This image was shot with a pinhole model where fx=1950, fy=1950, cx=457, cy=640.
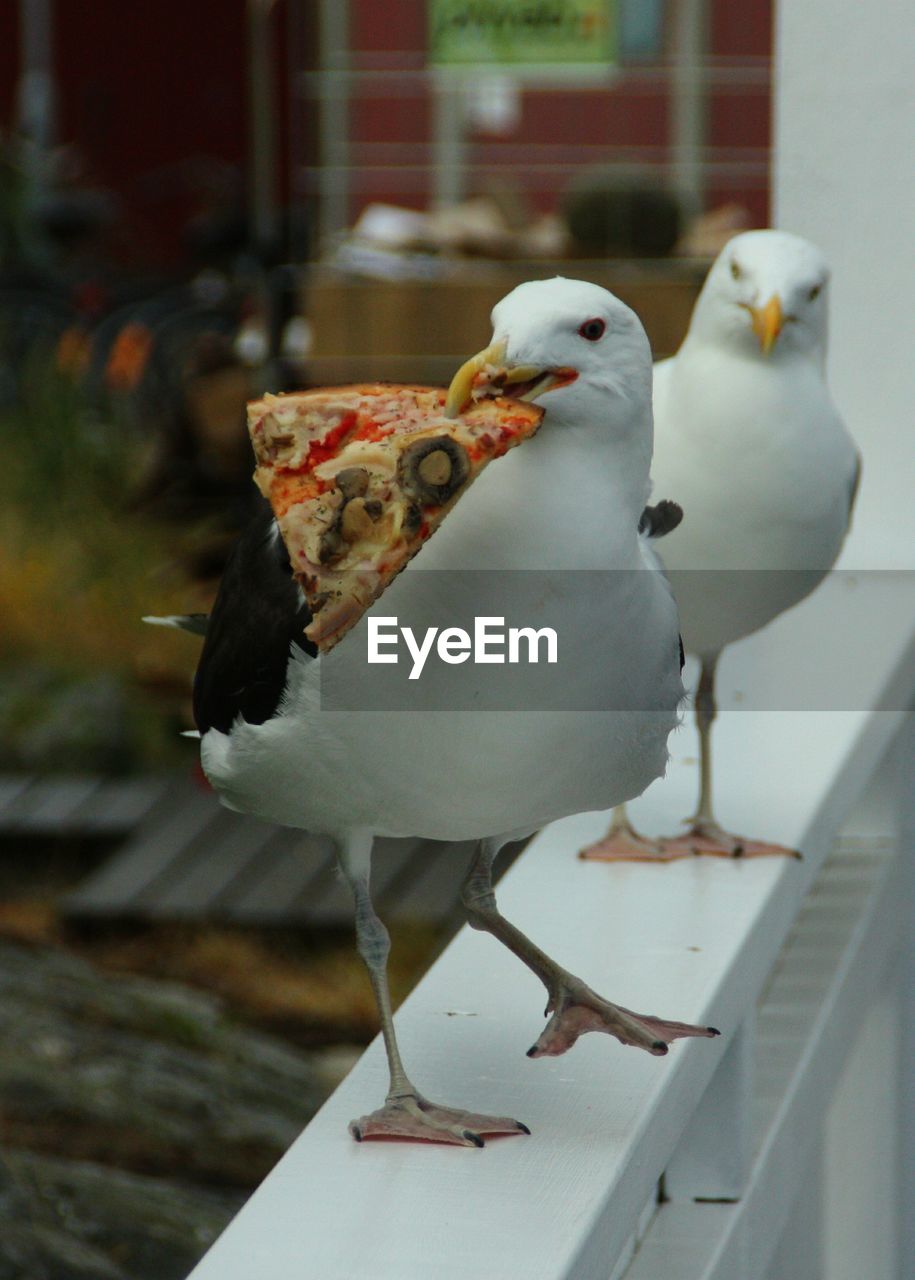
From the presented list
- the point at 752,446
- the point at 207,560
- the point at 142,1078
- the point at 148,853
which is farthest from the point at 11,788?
the point at 752,446

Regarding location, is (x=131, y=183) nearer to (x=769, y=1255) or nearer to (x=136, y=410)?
(x=136, y=410)

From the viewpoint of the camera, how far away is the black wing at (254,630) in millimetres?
864

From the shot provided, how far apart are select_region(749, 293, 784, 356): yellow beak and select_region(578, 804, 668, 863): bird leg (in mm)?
340

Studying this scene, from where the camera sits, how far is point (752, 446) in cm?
124

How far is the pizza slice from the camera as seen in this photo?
2.31 ft

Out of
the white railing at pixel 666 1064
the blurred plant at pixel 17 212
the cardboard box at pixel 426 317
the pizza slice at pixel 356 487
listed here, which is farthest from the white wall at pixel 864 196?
the blurred plant at pixel 17 212

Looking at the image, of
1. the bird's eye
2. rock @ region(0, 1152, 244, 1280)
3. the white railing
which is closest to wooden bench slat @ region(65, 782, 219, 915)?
rock @ region(0, 1152, 244, 1280)

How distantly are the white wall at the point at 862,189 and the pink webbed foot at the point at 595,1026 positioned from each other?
1231 mm

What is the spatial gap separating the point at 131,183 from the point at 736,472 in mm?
6388

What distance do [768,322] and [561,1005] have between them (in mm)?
464

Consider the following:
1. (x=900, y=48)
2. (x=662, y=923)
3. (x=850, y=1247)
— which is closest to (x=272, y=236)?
(x=900, y=48)

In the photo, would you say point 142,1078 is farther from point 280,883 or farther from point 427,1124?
point 427,1124

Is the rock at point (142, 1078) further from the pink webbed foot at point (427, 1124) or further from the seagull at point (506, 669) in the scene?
the seagull at point (506, 669)

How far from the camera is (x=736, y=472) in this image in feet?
4.06
